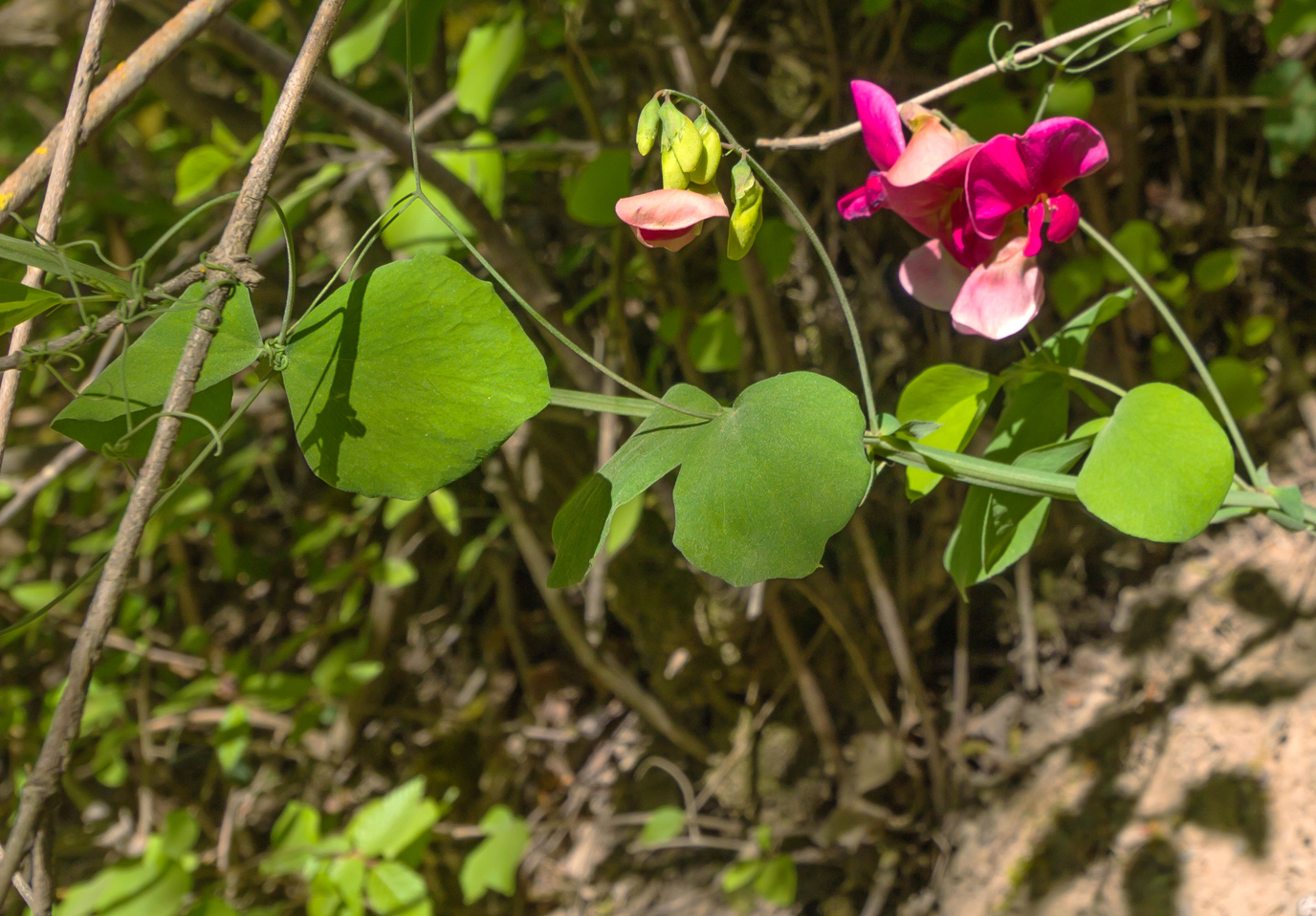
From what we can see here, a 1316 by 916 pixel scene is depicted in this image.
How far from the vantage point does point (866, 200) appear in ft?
1.66

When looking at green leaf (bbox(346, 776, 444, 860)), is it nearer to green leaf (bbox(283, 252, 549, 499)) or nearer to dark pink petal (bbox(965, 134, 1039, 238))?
green leaf (bbox(283, 252, 549, 499))

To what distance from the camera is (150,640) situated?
1.31 m

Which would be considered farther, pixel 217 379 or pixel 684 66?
pixel 684 66

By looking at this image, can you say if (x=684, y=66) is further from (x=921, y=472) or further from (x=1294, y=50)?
(x=1294, y=50)

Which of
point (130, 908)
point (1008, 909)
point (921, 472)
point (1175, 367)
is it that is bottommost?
point (1008, 909)

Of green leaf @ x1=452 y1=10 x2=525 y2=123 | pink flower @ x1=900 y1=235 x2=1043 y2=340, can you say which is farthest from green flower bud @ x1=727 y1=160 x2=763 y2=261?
green leaf @ x1=452 y1=10 x2=525 y2=123

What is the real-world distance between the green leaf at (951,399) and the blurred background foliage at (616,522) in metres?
0.39

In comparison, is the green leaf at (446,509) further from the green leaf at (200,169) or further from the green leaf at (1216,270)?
the green leaf at (1216,270)

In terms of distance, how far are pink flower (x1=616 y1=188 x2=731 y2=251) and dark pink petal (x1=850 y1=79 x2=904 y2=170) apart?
0.12m

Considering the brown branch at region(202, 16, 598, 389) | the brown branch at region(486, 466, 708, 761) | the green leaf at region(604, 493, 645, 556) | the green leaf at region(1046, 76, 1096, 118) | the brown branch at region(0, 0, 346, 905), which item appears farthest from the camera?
the brown branch at region(486, 466, 708, 761)

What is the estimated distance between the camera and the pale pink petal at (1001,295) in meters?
0.43

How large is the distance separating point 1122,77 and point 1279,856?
83 centimetres

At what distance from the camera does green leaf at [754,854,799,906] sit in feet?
3.42

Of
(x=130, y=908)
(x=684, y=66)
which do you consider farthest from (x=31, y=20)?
(x=130, y=908)
